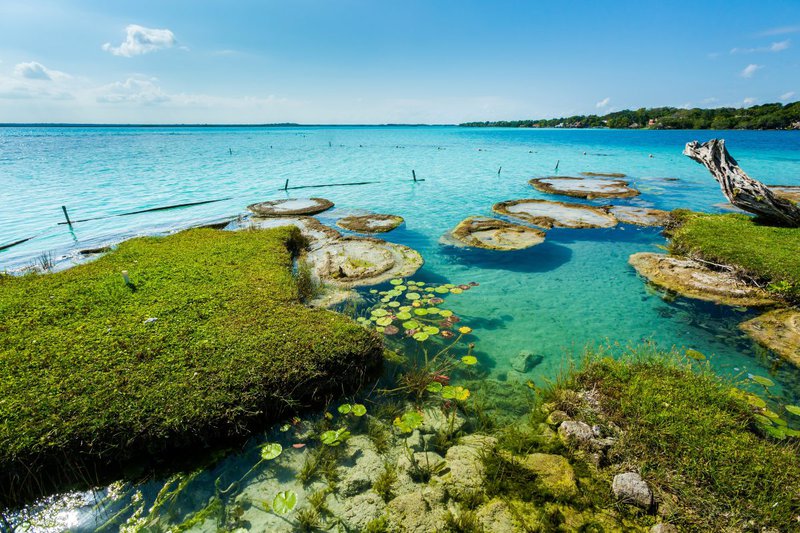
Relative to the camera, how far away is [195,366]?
6246 mm

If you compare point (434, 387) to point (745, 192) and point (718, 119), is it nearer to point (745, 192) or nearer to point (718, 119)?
point (745, 192)

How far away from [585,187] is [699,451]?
2820 centimetres

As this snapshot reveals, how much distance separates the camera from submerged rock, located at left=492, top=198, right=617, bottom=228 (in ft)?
61.8

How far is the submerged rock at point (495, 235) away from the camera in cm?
1555

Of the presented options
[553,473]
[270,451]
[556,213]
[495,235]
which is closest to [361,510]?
[270,451]

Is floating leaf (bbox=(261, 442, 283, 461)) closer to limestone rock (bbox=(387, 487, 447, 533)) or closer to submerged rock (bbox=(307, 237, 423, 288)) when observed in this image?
limestone rock (bbox=(387, 487, 447, 533))

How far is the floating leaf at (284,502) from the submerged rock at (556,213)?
696 inches

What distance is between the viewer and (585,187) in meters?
28.7

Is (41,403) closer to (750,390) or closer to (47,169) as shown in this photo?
(750,390)

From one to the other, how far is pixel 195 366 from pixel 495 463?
18.1 feet

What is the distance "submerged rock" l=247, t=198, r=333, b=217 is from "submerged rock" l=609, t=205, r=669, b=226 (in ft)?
61.0

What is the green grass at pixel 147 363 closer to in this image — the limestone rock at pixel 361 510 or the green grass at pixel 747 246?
the limestone rock at pixel 361 510

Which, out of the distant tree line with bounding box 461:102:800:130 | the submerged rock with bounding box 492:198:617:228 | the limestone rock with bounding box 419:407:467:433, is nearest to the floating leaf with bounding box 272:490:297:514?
the limestone rock with bounding box 419:407:467:433

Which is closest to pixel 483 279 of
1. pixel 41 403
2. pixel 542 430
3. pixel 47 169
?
pixel 542 430
